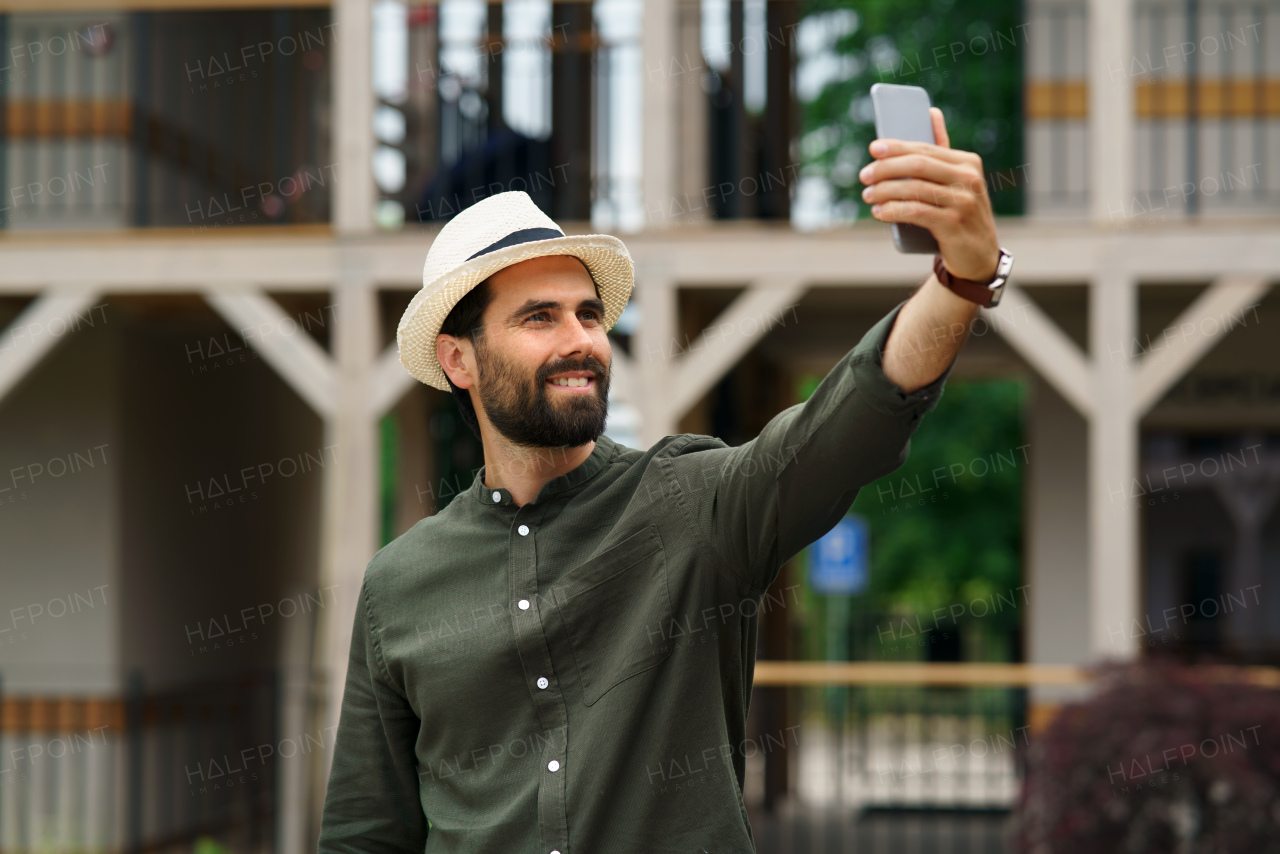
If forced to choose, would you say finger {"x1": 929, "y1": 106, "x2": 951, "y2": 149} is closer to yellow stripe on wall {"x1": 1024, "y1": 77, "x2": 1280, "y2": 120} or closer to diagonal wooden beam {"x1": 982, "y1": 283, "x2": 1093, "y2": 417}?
diagonal wooden beam {"x1": 982, "y1": 283, "x2": 1093, "y2": 417}

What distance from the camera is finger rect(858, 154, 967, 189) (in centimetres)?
134

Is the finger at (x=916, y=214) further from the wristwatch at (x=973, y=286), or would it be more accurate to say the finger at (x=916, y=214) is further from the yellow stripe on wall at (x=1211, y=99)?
the yellow stripe on wall at (x=1211, y=99)

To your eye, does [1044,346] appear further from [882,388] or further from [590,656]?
[882,388]

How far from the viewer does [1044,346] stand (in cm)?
698

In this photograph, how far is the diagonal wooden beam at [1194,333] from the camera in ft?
22.5

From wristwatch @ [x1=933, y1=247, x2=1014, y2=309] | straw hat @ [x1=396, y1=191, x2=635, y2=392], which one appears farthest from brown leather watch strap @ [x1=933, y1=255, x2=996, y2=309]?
straw hat @ [x1=396, y1=191, x2=635, y2=392]

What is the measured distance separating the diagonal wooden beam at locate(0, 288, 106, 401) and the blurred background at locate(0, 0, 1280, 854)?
2cm

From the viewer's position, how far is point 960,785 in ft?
32.4

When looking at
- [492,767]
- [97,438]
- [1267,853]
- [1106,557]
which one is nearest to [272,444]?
[97,438]

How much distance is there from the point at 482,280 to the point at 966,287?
790 mm

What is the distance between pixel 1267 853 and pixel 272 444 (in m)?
7.42

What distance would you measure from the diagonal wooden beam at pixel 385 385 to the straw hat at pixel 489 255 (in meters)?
5.06

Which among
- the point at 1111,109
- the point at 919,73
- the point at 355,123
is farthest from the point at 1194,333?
the point at 919,73

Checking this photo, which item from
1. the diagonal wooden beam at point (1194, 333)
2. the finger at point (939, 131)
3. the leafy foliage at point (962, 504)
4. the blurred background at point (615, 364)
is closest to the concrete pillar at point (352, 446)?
the blurred background at point (615, 364)
